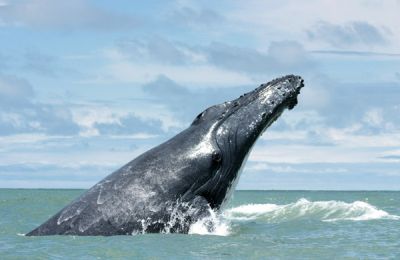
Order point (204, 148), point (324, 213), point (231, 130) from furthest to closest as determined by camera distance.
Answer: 1. point (324, 213)
2. point (231, 130)
3. point (204, 148)

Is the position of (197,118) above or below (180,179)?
above

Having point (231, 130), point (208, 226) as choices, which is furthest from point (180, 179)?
point (231, 130)

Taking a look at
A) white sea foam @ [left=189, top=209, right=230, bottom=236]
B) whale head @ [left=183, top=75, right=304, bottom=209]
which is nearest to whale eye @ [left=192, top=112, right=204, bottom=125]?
whale head @ [left=183, top=75, right=304, bottom=209]

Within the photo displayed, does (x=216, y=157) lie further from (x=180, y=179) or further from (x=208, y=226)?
(x=208, y=226)

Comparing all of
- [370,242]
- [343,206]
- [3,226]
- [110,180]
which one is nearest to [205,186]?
[110,180]

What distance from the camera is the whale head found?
13.4 m

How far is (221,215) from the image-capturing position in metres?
14.1

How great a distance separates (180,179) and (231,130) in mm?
1507

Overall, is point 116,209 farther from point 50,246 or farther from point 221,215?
point 221,215

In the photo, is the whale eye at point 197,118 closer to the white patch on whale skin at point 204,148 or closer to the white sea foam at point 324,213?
the white patch on whale skin at point 204,148

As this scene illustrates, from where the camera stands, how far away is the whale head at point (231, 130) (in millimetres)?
13438

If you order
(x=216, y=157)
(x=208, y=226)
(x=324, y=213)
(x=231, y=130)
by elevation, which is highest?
(x=231, y=130)

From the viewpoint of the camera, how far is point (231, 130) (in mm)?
13945

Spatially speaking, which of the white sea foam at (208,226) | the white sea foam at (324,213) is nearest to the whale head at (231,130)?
the white sea foam at (208,226)
